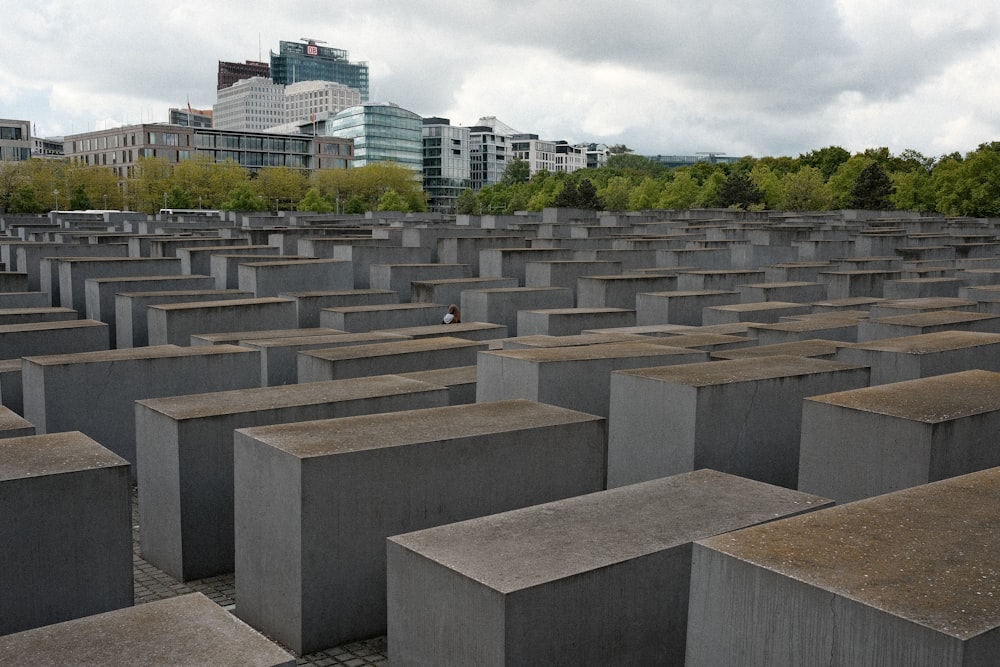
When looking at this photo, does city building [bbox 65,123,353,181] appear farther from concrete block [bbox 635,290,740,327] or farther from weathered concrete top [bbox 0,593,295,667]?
weathered concrete top [bbox 0,593,295,667]

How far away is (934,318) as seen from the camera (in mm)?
15344

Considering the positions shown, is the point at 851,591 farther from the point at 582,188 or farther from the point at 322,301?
the point at 582,188

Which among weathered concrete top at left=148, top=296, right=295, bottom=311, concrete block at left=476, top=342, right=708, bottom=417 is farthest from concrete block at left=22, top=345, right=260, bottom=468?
concrete block at left=476, top=342, right=708, bottom=417

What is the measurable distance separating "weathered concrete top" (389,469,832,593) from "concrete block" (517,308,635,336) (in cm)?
900

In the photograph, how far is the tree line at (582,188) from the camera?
63.5 m

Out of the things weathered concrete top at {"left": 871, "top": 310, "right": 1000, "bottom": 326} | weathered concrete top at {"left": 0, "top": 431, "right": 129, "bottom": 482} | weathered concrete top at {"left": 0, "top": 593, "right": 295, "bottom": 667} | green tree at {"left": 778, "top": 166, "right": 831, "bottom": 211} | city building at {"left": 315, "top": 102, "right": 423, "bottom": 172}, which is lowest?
weathered concrete top at {"left": 0, "top": 593, "right": 295, "bottom": 667}

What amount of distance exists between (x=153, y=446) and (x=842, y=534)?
674 cm

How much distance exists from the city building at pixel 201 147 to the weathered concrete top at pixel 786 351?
10221 cm

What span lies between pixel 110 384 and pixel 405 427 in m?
5.15

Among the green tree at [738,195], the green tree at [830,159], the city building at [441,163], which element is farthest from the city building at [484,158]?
the green tree at [738,195]

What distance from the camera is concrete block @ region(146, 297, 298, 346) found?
15570 mm

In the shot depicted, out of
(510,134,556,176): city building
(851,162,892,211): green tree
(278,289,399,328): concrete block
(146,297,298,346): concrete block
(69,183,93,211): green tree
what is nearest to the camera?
(146,297,298,346): concrete block

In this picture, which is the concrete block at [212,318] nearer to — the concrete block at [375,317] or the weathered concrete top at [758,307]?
the concrete block at [375,317]

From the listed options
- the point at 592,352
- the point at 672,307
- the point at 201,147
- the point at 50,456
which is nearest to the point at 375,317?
the point at 672,307
